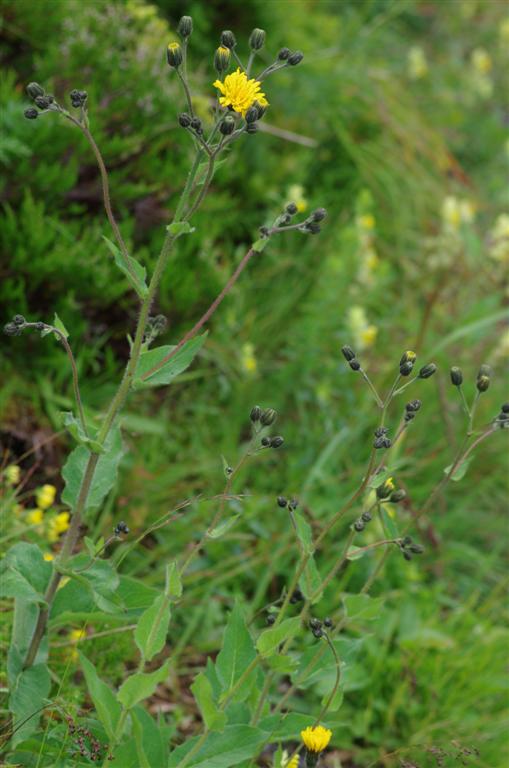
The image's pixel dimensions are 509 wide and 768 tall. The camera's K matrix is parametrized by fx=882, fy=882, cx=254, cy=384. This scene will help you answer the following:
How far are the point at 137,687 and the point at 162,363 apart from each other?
556 mm

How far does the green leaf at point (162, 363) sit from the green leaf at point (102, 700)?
50cm

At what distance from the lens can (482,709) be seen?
259cm

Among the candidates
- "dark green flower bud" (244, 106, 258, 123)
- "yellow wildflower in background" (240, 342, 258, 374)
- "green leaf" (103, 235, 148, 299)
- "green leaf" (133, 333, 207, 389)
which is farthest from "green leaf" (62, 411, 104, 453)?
"yellow wildflower in background" (240, 342, 258, 374)

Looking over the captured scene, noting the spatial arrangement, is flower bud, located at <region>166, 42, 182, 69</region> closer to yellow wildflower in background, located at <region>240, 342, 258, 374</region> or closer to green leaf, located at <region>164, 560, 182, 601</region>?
green leaf, located at <region>164, 560, 182, 601</region>

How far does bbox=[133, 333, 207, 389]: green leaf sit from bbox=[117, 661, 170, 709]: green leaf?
500 mm

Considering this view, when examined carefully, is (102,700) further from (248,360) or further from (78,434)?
(248,360)

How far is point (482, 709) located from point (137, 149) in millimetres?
2142

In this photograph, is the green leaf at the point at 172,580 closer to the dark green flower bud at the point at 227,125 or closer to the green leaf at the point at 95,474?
the green leaf at the point at 95,474

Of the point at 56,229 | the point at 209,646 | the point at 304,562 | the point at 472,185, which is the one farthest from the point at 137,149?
the point at 472,185

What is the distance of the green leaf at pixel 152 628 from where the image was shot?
147 cm

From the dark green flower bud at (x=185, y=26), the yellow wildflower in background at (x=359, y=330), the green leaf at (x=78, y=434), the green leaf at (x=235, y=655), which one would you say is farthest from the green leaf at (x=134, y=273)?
the yellow wildflower in background at (x=359, y=330)

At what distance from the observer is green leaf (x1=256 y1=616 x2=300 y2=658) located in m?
1.53

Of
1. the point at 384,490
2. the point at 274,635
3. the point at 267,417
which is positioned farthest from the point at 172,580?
the point at 384,490

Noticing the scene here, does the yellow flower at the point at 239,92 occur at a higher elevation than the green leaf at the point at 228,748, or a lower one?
higher
